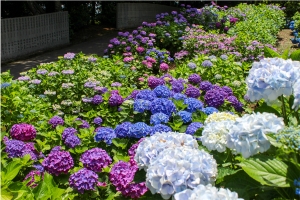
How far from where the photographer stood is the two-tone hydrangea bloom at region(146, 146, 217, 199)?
1.80 metres

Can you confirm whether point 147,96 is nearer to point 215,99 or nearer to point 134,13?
point 215,99

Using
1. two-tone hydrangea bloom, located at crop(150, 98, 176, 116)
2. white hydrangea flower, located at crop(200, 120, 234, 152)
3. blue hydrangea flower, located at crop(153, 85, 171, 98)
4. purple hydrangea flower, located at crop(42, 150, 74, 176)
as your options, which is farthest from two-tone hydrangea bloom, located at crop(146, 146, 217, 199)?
blue hydrangea flower, located at crop(153, 85, 171, 98)

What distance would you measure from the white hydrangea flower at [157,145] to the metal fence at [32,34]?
31.9ft

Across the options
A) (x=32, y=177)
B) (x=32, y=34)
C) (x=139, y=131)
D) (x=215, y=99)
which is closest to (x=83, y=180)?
(x=32, y=177)

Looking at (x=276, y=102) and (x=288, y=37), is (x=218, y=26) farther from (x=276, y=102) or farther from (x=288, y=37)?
(x=276, y=102)

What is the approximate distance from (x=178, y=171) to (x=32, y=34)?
36.5 ft

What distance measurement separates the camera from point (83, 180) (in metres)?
2.71

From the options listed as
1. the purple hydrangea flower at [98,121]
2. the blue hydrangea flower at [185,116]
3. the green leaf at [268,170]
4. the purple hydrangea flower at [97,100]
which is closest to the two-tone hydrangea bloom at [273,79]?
the green leaf at [268,170]

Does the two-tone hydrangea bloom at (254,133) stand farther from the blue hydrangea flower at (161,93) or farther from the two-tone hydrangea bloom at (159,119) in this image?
the blue hydrangea flower at (161,93)

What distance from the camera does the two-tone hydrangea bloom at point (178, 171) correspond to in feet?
5.90

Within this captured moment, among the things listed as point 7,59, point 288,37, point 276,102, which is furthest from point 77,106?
point 288,37

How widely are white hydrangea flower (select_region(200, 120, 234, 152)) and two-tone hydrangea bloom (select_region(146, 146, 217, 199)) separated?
22 centimetres

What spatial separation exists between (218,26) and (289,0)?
257 inches

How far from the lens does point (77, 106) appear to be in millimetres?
4871
